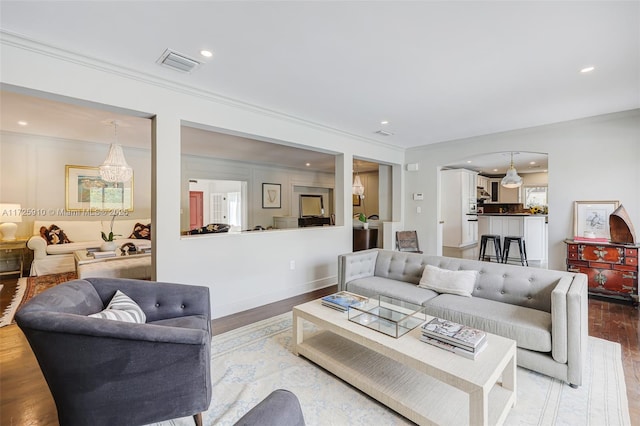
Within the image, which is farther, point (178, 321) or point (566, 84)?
point (566, 84)

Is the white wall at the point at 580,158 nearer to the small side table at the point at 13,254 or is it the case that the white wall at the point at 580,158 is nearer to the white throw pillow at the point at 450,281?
the white throw pillow at the point at 450,281

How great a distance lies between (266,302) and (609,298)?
→ 4484 mm

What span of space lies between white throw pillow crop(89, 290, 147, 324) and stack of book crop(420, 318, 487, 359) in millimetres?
1800

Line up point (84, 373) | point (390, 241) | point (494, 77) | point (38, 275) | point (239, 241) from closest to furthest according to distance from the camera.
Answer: point (84, 373)
point (494, 77)
point (239, 241)
point (38, 275)
point (390, 241)

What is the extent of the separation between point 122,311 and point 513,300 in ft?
9.86

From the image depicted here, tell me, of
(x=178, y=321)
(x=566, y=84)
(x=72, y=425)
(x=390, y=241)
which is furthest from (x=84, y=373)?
(x=390, y=241)

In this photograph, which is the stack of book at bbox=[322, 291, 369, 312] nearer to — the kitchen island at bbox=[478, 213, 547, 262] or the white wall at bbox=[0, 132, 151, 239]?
the kitchen island at bbox=[478, 213, 547, 262]

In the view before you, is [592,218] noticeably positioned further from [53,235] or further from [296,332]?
[53,235]

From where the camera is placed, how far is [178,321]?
204cm

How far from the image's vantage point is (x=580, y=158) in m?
4.08

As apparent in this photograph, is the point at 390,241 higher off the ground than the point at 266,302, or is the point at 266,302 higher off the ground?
the point at 390,241

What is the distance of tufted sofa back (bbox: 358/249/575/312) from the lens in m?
2.42

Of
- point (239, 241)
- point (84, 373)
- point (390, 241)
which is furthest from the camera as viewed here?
point (390, 241)

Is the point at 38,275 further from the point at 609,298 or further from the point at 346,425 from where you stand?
the point at 609,298
